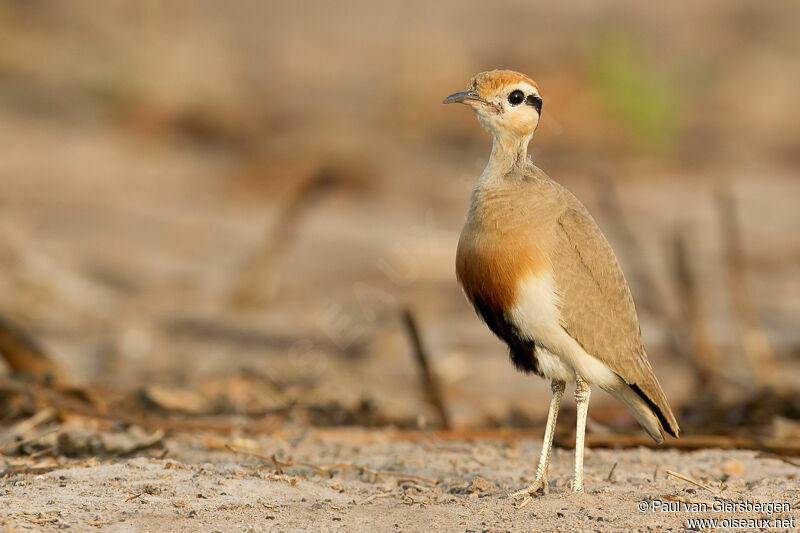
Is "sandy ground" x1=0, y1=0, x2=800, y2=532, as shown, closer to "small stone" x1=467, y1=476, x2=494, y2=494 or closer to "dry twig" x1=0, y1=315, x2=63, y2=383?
"small stone" x1=467, y1=476, x2=494, y2=494

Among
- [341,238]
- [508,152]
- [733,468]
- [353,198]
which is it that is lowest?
[733,468]

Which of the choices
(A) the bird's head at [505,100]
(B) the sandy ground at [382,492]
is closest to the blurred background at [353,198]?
(B) the sandy ground at [382,492]

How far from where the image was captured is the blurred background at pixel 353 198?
639 centimetres

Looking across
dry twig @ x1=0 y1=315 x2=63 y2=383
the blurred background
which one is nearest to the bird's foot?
the blurred background

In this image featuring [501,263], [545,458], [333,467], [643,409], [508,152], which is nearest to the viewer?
[501,263]

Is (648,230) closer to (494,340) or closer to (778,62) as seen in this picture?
(494,340)

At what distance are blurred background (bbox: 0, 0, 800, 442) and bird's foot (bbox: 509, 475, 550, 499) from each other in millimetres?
1481

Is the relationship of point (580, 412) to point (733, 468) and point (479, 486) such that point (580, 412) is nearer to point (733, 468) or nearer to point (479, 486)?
point (479, 486)

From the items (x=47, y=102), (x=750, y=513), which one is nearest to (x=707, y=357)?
(x=750, y=513)

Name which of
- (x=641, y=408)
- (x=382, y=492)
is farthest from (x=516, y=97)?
(x=382, y=492)

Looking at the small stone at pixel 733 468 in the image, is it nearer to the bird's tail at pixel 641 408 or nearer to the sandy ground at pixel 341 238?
the sandy ground at pixel 341 238

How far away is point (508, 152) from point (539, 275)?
498 millimetres

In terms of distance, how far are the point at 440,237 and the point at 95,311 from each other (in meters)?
3.45

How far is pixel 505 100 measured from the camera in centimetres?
369
